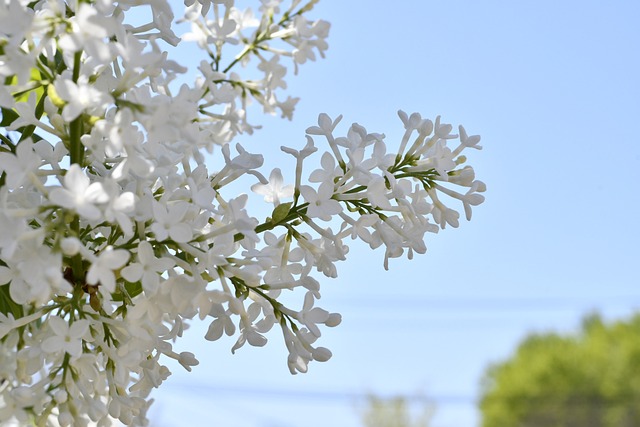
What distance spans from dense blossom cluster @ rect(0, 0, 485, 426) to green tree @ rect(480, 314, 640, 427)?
1188 centimetres

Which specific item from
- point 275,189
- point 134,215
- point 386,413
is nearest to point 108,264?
point 134,215

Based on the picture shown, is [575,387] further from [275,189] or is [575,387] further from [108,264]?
[108,264]

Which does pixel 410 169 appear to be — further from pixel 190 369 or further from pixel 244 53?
pixel 244 53

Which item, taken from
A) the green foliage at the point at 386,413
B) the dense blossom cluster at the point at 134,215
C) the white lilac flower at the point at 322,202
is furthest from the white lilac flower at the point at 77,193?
the green foliage at the point at 386,413

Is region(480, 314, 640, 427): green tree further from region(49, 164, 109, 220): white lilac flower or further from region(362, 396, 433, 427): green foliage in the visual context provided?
region(49, 164, 109, 220): white lilac flower

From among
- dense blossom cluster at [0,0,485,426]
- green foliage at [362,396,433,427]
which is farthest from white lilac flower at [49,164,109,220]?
green foliage at [362,396,433,427]

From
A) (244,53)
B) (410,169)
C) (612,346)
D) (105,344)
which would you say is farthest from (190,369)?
(612,346)

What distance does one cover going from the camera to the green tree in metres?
11.6

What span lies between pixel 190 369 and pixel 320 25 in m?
0.34

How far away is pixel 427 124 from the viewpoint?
1.45 feet

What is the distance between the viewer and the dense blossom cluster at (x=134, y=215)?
0.32m

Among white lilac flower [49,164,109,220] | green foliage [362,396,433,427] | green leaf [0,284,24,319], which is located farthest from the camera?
green foliage [362,396,433,427]

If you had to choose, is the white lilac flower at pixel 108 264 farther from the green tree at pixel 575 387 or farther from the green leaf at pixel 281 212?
the green tree at pixel 575 387

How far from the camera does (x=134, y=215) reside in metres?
0.34
